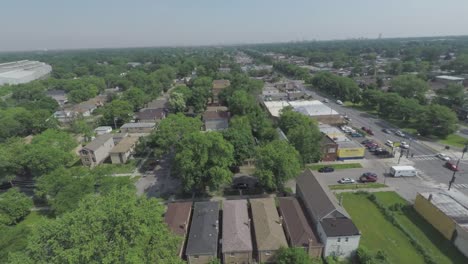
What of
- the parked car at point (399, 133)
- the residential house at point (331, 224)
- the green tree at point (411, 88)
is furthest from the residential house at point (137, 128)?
the green tree at point (411, 88)

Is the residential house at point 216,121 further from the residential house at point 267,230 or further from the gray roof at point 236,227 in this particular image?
the residential house at point 267,230

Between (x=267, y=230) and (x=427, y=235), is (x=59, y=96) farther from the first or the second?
(x=427, y=235)

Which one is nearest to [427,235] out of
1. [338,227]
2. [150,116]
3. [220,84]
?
[338,227]

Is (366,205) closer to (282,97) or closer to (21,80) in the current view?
(282,97)

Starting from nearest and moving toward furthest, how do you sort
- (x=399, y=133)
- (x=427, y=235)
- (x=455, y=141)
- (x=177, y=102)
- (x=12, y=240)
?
(x=12, y=240)
(x=427, y=235)
(x=455, y=141)
(x=399, y=133)
(x=177, y=102)

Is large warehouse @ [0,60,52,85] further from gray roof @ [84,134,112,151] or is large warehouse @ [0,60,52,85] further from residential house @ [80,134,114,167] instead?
residential house @ [80,134,114,167]

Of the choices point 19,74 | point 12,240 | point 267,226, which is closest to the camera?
point 12,240
